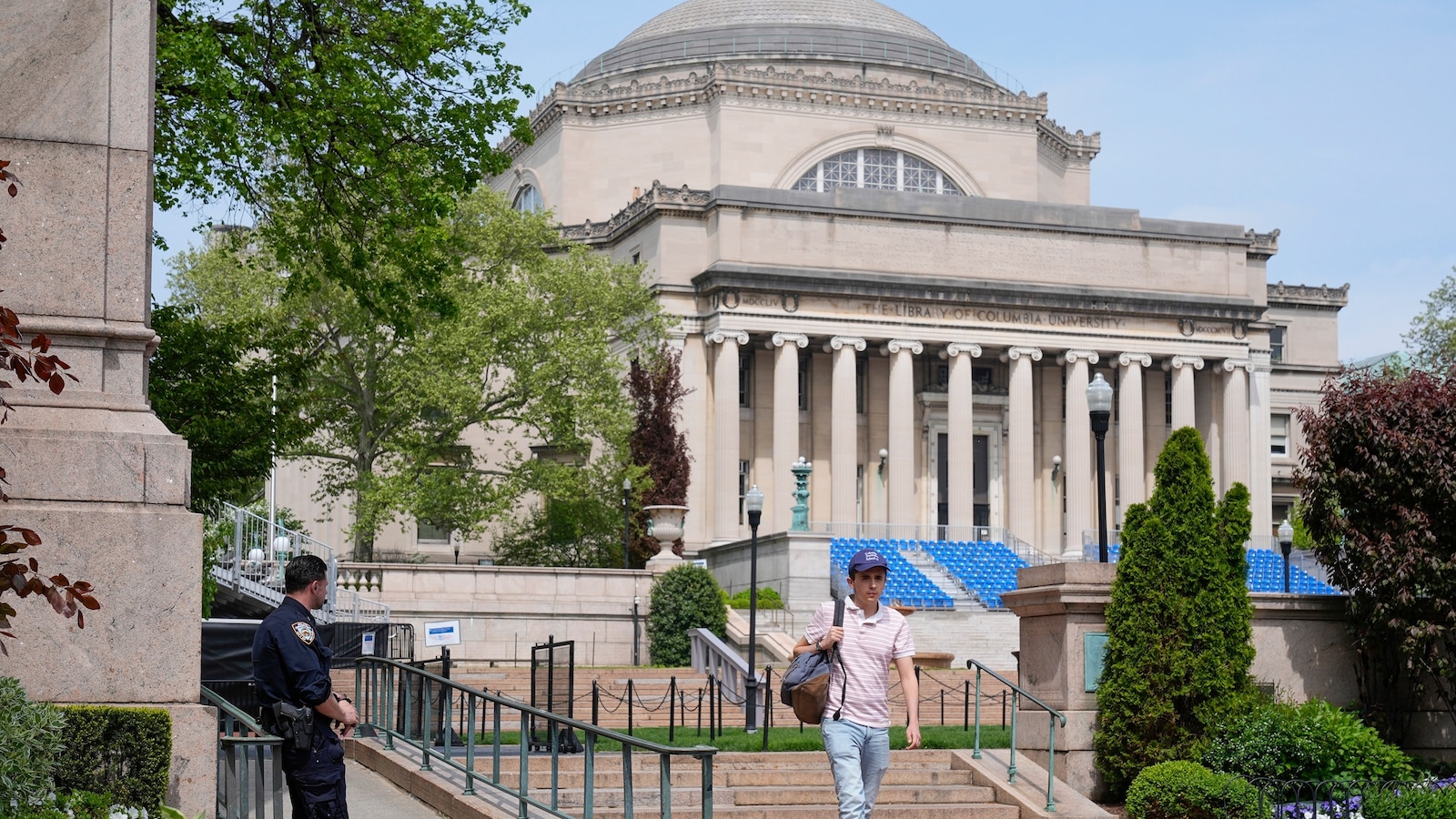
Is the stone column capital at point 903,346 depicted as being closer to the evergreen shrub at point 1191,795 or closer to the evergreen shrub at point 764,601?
the evergreen shrub at point 764,601

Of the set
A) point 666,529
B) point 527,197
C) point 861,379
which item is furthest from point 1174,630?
point 527,197

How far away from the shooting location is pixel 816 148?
67.1 meters

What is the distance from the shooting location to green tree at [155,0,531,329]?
744 inches

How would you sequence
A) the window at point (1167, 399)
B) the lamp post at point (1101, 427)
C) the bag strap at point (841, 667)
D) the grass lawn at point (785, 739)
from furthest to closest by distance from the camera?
the window at point (1167, 399), the grass lawn at point (785, 739), the lamp post at point (1101, 427), the bag strap at point (841, 667)

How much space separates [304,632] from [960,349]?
51.7 metres

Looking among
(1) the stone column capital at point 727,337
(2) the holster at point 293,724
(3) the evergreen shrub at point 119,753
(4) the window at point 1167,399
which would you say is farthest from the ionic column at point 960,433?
(3) the evergreen shrub at point 119,753

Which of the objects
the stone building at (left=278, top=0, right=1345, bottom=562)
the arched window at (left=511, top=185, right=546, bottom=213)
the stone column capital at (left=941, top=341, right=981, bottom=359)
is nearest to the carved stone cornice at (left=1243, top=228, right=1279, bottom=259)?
the stone building at (left=278, top=0, right=1345, bottom=562)

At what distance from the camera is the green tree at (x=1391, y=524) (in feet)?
57.9

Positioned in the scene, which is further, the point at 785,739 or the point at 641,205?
the point at 641,205

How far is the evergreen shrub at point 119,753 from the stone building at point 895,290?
47.3 metres

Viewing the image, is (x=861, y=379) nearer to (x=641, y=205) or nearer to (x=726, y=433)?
(x=726, y=433)

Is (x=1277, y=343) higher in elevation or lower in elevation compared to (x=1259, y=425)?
higher

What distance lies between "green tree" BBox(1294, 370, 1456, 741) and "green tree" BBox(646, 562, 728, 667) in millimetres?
21145

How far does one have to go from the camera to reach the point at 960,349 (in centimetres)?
6025
